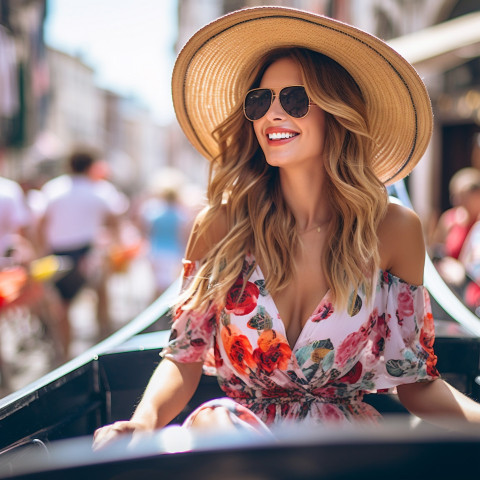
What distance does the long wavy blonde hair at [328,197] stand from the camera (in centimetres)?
171

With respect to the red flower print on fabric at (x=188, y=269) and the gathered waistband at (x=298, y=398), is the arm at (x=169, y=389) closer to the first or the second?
the red flower print on fabric at (x=188, y=269)

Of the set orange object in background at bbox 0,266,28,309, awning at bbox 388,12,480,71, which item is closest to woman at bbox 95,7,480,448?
awning at bbox 388,12,480,71

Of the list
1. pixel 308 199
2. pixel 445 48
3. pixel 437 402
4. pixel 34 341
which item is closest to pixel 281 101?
pixel 308 199

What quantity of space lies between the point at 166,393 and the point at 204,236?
0.48 metres

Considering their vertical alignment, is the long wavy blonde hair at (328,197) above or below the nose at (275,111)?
below

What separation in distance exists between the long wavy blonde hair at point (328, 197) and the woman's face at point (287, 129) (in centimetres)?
3

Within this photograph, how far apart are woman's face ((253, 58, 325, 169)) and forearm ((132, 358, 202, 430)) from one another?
65 centimetres

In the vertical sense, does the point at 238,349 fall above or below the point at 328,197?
below

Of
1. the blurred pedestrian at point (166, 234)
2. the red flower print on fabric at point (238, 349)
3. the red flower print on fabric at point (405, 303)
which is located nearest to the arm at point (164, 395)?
the red flower print on fabric at point (238, 349)

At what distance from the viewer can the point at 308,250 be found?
5.94 ft

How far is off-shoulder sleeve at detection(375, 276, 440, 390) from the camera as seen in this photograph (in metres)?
1.69

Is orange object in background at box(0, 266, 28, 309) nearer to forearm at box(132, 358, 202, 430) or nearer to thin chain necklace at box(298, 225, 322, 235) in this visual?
forearm at box(132, 358, 202, 430)

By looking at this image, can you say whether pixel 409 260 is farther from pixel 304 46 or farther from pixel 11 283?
pixel 11 283

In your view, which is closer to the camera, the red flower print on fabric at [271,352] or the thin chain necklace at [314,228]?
the red flower print on fabric at [271,352]
